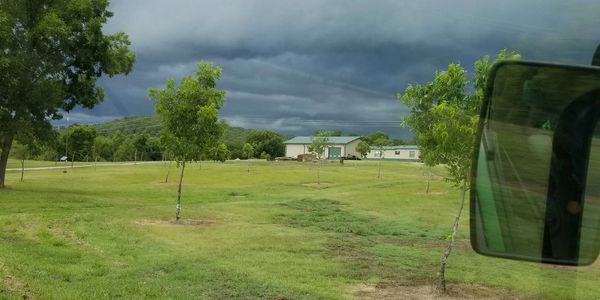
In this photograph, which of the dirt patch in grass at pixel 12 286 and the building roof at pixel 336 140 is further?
the building roof at pixel 336 140

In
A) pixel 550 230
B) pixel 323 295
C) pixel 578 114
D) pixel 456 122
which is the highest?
pixel 456 122

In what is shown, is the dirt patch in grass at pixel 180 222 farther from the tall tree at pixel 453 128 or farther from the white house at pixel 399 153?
the white house at pixel 399 153

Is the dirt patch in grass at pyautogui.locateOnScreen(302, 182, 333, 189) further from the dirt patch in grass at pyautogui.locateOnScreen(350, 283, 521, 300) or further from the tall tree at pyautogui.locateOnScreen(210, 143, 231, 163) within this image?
the dirt patch in grass at pyautogui.locateOnScreen(350, 283, 521, 300)

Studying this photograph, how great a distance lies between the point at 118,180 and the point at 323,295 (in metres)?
47.7

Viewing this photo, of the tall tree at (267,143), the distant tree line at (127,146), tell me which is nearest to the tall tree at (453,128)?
the distant tree line at (127,146)

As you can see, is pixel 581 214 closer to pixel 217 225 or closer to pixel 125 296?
pixel 125 296

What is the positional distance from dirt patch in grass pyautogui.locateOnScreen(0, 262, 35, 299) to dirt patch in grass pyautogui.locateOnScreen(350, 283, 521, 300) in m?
5.78

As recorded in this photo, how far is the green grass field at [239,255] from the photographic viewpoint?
9914mm

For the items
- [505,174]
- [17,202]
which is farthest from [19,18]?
[505,174]

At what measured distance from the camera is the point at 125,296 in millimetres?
9039

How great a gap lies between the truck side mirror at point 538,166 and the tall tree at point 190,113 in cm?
2091

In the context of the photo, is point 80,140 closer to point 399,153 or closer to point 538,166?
point 399,153

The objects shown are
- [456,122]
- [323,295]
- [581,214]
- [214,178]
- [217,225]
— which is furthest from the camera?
[214,178]

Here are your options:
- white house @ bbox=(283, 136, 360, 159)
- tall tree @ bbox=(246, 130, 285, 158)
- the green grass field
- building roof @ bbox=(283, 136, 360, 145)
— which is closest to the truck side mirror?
the green grass field
